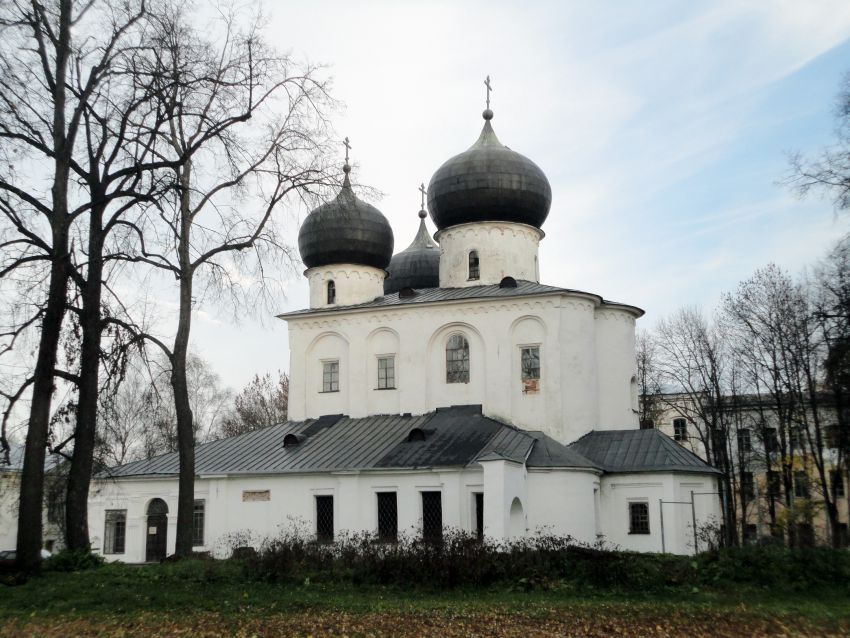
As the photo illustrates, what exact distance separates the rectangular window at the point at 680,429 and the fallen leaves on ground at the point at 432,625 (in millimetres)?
32894

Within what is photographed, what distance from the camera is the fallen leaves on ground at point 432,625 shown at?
428 inches

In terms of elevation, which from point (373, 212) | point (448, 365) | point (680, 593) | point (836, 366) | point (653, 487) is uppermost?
point (373, 212)

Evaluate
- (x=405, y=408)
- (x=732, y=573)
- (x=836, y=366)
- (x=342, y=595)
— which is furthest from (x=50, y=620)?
(x=405, y=408)

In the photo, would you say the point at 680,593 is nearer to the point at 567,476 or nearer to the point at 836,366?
the point at 836,366

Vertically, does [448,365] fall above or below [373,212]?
below

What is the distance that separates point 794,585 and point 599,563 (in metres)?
3.17

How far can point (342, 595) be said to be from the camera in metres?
13.9

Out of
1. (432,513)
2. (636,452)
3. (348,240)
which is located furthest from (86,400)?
(348,240)

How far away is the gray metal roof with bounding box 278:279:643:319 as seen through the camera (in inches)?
1053

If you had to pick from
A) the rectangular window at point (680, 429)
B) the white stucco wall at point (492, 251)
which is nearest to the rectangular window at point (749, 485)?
the rectangular window at point (680, 429)

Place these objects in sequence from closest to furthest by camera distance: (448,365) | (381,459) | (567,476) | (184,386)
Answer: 1. (184,386)
2. (567,476)
3. (381,459)
4. (448,365)

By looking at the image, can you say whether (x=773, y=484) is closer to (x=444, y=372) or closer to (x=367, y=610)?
(x=444, y=372)

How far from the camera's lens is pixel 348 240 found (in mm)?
30688

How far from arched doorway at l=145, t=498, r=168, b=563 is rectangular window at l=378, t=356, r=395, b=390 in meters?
7.66
